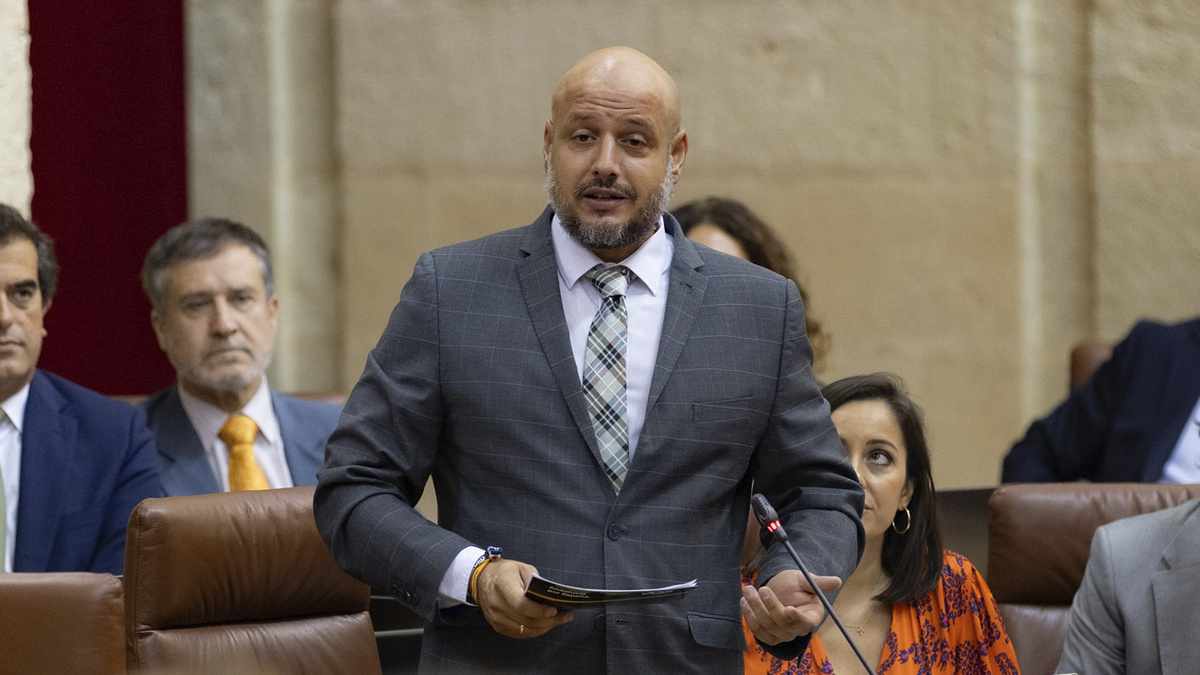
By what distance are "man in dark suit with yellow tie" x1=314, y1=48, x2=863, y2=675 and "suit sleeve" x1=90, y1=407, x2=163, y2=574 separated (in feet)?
3.57

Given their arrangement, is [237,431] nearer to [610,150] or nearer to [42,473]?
[42,473]

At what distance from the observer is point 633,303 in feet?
5.58

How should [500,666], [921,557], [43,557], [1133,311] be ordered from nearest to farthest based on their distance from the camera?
[500,666], [921,557], [43,557], [1133,311]

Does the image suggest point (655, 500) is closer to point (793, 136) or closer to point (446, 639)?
point (446, 639)

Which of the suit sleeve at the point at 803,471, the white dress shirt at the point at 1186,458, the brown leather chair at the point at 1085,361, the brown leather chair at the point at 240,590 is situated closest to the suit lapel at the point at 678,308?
the suit sleeve at the point at 803,471

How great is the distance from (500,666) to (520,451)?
0.25 m

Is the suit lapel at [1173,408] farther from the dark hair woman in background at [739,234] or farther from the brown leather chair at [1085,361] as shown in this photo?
the dark hair woman in background at [739,234]

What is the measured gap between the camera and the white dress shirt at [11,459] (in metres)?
2.50

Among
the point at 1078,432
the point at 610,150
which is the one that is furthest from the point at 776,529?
the point at 1078,432

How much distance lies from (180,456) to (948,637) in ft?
5.31

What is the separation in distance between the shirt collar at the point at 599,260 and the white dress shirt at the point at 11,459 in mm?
1362

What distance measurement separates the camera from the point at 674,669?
1604 millimetres

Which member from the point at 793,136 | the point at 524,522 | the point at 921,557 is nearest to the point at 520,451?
the point at 524,522

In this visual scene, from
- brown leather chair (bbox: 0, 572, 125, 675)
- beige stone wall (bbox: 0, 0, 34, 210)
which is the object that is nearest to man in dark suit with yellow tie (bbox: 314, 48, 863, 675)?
brown leather chair (bbox: 0, 572, 125, 675)
